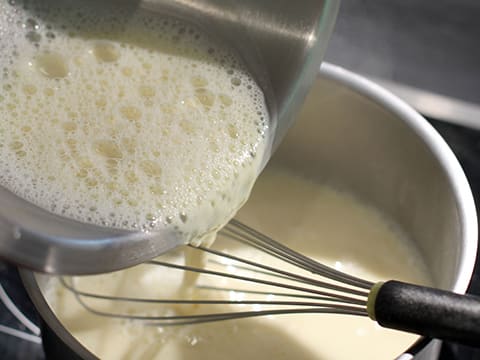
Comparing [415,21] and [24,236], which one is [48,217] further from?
[415,21]

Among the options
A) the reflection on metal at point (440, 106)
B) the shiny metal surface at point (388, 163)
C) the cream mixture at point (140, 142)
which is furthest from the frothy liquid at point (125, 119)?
the reflection on metal at point (440, 106)

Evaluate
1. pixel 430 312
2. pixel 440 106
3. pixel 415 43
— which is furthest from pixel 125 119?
pixel 415 43

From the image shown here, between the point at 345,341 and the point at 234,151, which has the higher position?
the point at 234,151

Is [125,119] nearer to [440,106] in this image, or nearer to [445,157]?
[445,157]

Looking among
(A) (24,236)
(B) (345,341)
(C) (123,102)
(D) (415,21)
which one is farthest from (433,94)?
(A) (24,236)

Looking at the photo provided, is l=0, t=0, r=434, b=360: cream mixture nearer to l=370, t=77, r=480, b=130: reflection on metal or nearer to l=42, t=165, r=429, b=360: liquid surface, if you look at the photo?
l=42, t=165, r=429, b=360: liquid surface

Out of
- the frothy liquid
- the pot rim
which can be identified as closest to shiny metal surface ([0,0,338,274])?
the frothy liquid
